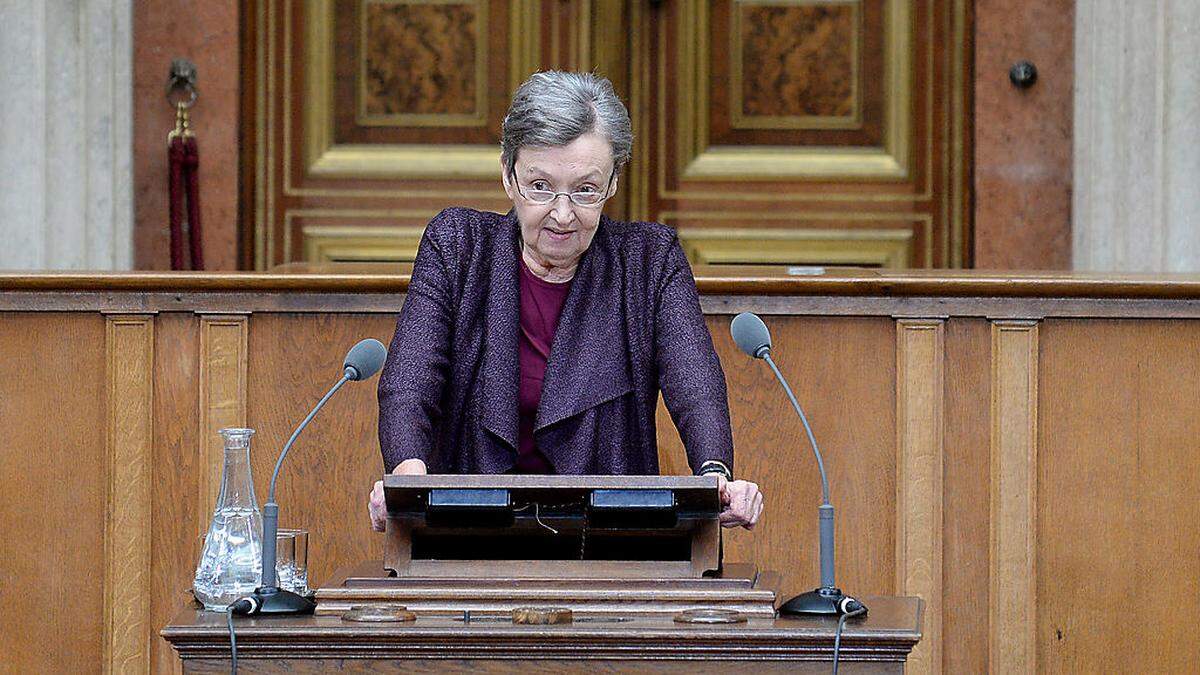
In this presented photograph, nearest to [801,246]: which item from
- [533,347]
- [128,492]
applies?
[128,492]

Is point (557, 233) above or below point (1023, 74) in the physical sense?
below

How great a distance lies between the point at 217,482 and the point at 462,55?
7.00 feet

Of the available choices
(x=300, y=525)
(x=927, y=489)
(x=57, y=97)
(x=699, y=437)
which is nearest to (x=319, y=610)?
(x=699, y=437)

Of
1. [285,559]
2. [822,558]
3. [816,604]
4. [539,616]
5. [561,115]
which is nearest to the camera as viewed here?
[539,616]

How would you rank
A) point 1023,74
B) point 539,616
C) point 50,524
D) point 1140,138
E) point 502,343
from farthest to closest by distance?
point 1023,74 < point 1140,138 < point 50,524 < point 502,343 < point 539,616

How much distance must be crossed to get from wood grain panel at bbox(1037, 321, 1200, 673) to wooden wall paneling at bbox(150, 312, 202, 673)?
174 cm

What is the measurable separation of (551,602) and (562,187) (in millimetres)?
772

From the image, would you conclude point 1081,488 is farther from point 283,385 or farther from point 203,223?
point 203,223

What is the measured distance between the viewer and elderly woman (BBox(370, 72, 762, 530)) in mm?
3289

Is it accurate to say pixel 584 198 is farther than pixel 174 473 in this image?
No

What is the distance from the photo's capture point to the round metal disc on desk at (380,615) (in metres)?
2.73

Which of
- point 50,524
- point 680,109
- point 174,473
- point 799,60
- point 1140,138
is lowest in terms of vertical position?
point 50,524

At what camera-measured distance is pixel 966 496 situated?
13.7 ft

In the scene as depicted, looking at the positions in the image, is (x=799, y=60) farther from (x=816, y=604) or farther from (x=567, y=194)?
(x=816, y=604)
